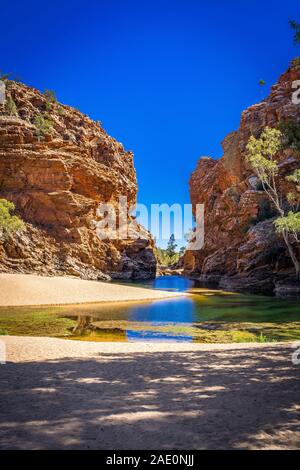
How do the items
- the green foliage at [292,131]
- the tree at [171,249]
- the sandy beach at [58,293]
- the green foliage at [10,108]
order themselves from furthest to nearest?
1. the tree at [171,249]
2. the green foliage at [10,108]
3. the sandy beach at [58,293]
4. the green foliage at [292,131]

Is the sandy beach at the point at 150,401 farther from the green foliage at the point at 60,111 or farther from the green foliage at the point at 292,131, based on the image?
the green foliage at the point at 60,111

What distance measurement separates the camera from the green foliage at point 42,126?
57156 mm

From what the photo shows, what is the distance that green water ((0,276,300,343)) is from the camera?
14.3 m

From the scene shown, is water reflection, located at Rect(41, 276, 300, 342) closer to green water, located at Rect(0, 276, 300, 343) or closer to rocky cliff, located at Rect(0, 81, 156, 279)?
green water, located at Rect(0, 276, 300, 343)

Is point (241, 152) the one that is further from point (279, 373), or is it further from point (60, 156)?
point (279, 373)

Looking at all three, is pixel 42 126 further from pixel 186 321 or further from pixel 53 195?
pixel 186 321

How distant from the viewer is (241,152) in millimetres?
58344

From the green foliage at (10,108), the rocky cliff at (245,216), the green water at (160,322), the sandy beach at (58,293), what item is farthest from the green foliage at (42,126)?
the green water at (160,322)

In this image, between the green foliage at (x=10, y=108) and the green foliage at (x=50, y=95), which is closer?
the green foliage at (x=10, y=108)

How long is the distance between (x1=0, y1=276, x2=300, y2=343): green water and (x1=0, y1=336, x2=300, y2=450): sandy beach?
215 inches

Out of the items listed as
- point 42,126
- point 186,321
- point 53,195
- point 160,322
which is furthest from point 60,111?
point 186,321

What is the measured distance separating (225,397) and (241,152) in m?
57.5

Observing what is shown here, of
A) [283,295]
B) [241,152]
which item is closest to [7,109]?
[241,152]

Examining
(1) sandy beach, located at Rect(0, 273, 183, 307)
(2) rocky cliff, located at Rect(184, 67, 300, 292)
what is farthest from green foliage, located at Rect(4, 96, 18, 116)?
(1) sandy beach, located at Rect(0, 273, 183, 307)
